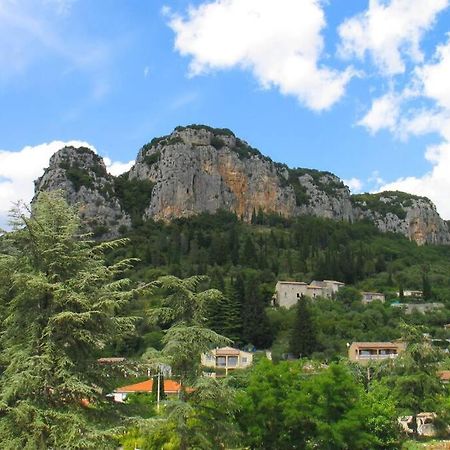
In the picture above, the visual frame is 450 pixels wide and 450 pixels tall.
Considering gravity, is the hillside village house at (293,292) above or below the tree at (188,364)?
above

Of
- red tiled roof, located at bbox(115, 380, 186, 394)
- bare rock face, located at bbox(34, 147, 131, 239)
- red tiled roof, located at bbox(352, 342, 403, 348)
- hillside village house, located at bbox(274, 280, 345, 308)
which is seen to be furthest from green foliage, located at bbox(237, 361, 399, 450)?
bare rock face, located at bbox(34, 147, 131, 239)

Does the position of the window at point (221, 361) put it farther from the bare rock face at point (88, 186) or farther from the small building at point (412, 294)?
the bare rock face at point (88, 186)

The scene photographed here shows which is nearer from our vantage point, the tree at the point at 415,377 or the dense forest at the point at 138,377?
the dense forest at the point at 138,377

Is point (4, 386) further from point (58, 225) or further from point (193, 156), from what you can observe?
point (193, 156)

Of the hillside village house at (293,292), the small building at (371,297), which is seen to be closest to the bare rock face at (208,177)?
the hillside village house at (293,292)

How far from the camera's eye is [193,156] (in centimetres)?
15950

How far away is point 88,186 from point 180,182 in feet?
78.9

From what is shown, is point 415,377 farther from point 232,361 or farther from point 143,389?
point 232,361

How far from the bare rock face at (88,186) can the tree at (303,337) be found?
7566 centimetres

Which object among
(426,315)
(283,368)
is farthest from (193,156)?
(283,368)

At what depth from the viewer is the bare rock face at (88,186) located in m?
137

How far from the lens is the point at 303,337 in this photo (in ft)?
213

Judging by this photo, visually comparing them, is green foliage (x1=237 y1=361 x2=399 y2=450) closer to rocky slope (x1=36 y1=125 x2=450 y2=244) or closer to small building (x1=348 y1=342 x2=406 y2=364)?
small building (x1=348 y1=342 x2=406 y2=364)

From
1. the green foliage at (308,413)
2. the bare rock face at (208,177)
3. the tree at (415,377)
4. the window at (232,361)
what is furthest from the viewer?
the bare rock face at (208,177)
